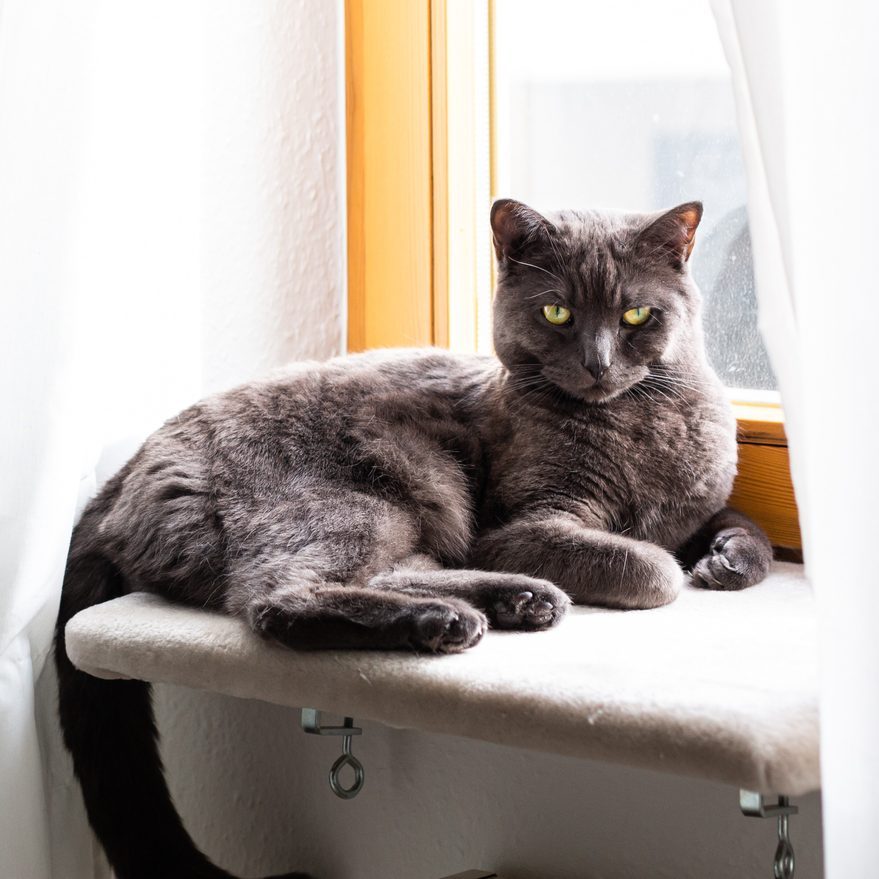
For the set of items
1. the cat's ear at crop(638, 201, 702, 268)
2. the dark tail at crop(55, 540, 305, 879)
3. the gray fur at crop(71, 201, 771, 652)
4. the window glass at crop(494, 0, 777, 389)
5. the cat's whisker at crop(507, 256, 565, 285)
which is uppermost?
the window glass at crop(494, 0, 777, 389)

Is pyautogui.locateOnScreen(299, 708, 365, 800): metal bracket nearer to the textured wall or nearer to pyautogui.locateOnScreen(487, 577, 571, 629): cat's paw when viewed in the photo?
pyautogui.locateOnScreen(487, 577, 571, 629): cat's paw

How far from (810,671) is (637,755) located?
183mm

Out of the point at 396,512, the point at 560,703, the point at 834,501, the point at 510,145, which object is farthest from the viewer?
the point at 510,145

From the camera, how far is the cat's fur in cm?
117

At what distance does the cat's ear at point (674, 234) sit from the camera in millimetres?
1256

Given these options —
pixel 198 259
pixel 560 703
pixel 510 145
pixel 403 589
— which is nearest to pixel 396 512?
pixel 403 589

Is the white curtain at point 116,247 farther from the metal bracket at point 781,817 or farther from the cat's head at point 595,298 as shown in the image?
the metal bracket at point 781,817

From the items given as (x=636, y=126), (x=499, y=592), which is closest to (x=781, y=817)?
(x=499, y=592)

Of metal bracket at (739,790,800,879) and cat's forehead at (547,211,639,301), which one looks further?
cat's forehead at (547,211,639,301)

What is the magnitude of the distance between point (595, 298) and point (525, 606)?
1.27 feet

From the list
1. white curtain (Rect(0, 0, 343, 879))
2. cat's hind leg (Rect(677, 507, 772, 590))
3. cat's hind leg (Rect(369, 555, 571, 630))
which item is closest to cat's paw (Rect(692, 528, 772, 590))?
cat's hind leg (Rect(677, 507, 772, 590))

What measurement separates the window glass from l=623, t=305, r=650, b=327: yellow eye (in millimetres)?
244

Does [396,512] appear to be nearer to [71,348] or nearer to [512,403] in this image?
[512,403]

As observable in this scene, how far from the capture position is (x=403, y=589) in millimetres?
1140
